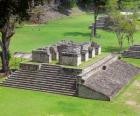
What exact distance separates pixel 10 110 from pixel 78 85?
626cm

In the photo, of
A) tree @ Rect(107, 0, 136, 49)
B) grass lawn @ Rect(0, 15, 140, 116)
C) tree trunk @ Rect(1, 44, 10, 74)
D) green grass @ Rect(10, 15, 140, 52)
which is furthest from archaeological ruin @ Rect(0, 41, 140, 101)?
tree @ Rect(107, 0, 136, 49)

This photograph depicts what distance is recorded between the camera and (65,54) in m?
32.3

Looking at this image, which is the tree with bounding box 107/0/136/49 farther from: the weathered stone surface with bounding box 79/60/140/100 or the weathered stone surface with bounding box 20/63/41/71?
the weathered stone surface with bounding box 20/63/41/71

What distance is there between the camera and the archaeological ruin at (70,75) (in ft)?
97.4

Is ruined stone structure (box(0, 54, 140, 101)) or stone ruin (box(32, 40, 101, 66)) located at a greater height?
stone ruin (box(32, 40, 101, 66))

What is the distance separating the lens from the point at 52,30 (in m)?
62.9

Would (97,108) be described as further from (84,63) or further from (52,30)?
(52,30)

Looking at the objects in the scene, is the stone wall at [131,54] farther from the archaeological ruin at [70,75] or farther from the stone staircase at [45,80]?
the stone staircase at [45,80]

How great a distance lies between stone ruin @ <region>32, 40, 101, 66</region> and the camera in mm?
32219

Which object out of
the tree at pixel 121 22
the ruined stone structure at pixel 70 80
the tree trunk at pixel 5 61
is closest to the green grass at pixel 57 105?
the ruined stone structure at pixel 70 80

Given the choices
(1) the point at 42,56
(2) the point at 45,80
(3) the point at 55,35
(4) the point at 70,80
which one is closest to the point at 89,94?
(4) the point at 70,80

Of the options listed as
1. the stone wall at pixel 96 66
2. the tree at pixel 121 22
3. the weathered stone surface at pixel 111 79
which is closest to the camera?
the weathered stone surface at pixel 111 79

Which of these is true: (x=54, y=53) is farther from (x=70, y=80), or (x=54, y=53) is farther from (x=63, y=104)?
(x=63, y=104)

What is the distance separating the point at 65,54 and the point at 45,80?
2.91 m
